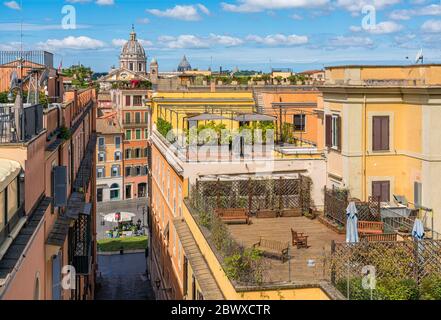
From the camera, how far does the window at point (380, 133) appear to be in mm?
22781

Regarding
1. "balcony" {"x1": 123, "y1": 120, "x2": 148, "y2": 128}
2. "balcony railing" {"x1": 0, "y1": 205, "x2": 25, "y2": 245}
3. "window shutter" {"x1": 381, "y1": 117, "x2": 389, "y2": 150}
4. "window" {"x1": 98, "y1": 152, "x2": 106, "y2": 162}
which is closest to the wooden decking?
"window shutter" {"x1": 381, "y1": 117, "x2": 389, "y2": 150}

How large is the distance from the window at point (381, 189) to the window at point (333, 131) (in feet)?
6.25

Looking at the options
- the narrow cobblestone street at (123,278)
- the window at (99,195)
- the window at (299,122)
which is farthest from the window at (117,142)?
the window at (299,122)

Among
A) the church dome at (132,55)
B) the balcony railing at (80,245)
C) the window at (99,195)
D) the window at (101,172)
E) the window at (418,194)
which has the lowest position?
the window at (99,195)

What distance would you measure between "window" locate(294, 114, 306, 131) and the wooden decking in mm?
15786

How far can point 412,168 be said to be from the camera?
22.7 meters

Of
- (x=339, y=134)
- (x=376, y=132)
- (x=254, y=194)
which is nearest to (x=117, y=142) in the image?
(x=339, y=134)

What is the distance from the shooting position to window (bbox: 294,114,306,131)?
36.7 metres

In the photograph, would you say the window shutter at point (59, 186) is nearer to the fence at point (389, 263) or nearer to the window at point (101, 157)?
the fence at point (389, 263)

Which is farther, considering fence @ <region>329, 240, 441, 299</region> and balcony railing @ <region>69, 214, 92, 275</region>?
balcony railing @ <region>69, 214, 92, 275</region>

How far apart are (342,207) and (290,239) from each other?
9.01ft

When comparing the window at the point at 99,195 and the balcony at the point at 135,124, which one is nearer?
the window at the point at 99,195

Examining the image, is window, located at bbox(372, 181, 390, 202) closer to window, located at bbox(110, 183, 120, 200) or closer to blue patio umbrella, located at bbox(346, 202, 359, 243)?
blue patio umbrella, located at bbox(346, 202, 359, 243)
